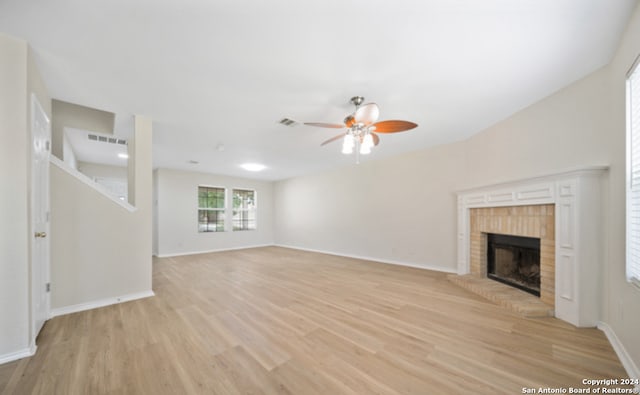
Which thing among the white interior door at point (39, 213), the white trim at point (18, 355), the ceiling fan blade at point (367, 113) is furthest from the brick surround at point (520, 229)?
the white interior door at point (39, 213)

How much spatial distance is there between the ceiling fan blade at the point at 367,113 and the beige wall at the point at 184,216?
6.40m

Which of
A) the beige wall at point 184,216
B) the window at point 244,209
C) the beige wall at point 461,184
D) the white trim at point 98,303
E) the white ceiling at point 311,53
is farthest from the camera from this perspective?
the window at point 244,209

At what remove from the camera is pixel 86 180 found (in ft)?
9.43

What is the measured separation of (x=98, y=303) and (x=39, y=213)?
1.32 meters

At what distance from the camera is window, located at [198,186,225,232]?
731cm

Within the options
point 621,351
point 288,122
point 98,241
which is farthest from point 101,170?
point 621,351

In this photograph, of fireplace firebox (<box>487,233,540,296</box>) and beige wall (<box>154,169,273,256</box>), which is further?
beige wall (<box>154,169,273,256</box>)

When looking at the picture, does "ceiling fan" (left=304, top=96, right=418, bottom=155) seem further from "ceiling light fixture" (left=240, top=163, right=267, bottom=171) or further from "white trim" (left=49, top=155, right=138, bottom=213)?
"ceiling light fixture" (left=240, top=163, right=267, bottom=171)

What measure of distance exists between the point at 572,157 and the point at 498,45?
1692mm

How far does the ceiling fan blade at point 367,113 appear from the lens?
7.19ft

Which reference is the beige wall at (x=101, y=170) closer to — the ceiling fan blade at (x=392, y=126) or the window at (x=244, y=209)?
the window at (x=244, y=209)

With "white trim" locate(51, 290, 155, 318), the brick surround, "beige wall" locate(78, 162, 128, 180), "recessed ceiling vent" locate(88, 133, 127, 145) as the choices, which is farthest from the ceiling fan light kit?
"beige wall" locate(78, 162, 128, 180)

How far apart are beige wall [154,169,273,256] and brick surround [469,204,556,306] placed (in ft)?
22.1

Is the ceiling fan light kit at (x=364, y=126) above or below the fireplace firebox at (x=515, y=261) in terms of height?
above
